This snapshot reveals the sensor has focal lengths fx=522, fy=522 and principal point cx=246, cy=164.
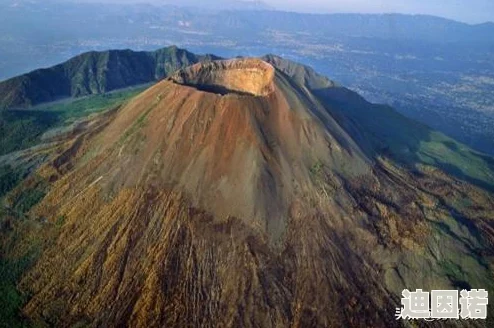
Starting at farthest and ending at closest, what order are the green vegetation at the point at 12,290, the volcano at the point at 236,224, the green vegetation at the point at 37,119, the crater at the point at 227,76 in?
the green vegetation at the point at 37,119 → the crater at the point at 227,76 → the volcano at the point at 236,224 → the green vegetation at the point at 12,290

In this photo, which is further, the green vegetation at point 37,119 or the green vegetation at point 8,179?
the green vegetation at point 37,119

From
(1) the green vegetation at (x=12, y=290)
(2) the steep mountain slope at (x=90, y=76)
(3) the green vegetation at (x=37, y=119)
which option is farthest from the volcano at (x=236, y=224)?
(2) the steep mountain slope at (x=90, y=76)

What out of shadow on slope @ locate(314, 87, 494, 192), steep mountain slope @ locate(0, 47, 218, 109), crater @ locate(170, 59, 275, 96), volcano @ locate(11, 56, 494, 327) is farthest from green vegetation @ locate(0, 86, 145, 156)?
shadow on slope @ locate(314, 87, 494, 192)

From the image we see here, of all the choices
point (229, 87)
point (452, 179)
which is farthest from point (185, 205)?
point (452, 179)

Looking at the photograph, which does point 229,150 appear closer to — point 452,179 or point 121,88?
point 452,179

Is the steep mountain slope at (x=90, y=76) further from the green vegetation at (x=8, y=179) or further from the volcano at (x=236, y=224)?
the volcano at (x=236, y=224)

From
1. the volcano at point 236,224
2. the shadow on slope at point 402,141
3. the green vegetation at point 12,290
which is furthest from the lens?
the shadow on slope at point 402,141
